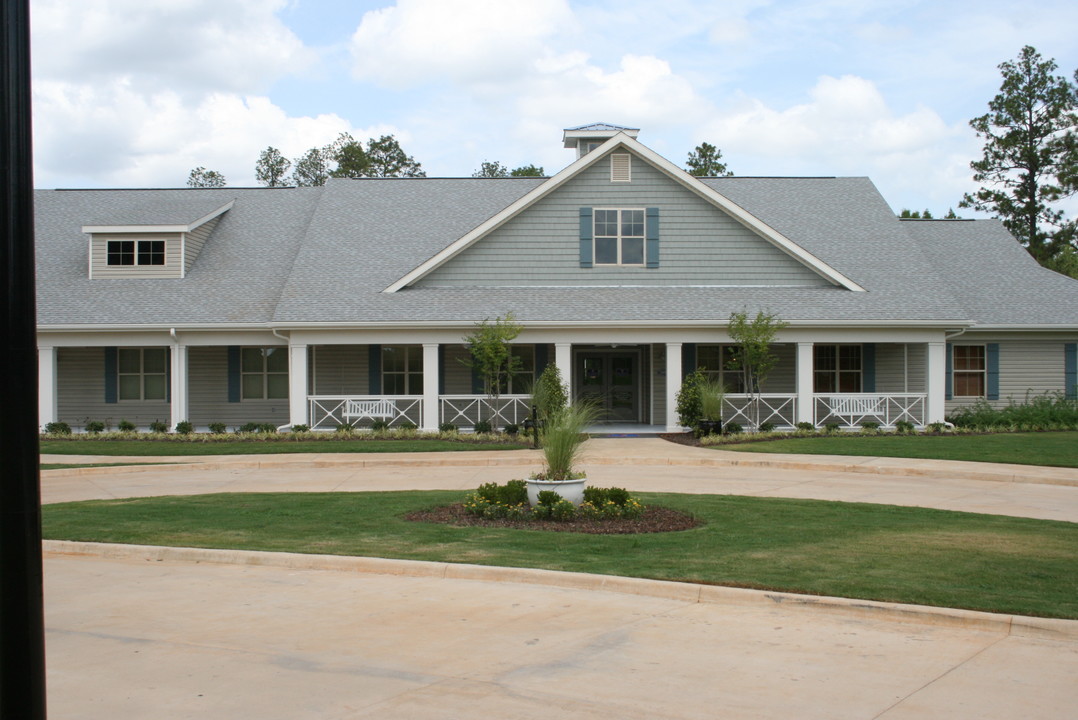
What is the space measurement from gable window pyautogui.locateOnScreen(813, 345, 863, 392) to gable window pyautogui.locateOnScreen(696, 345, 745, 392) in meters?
2.11

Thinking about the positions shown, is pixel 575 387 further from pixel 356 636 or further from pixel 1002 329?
pixel 356 636

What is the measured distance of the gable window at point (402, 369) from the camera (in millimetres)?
25859

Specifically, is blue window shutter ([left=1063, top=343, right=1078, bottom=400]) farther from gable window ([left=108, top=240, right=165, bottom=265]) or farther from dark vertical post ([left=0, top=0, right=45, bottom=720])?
dark vertical post ([left=0, top=0, right=45, bottom=720])

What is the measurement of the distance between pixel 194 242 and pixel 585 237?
10897 mm

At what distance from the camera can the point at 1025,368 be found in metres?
26.4

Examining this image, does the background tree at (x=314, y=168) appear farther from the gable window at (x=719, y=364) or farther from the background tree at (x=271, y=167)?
the gable window at (x=719, y=364)

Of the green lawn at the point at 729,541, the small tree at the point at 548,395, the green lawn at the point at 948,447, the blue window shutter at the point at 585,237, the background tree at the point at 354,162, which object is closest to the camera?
the green lawn at the point at 729,541

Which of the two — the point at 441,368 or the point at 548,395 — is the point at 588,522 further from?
the point at 441,368

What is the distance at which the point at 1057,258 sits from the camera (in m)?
44.8

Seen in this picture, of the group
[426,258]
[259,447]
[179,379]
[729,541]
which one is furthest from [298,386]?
[729,541]

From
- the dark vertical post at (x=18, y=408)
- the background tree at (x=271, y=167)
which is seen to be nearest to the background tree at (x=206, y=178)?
the background tree at (x=271, y=167)

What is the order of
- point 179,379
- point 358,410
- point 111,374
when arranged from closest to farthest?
1. point 358,410
2. point 179,379
3. point 111,374

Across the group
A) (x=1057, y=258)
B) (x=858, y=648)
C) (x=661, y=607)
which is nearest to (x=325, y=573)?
(x=661, y=607)

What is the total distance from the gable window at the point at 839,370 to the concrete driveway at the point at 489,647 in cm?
1934
